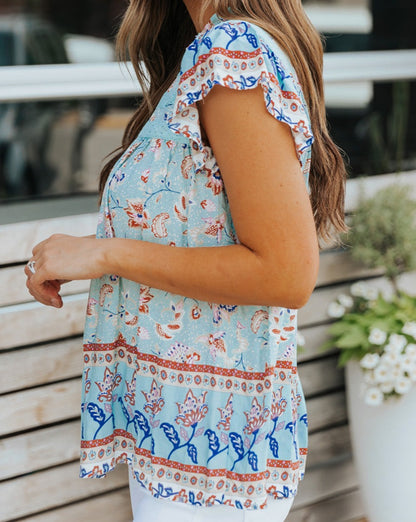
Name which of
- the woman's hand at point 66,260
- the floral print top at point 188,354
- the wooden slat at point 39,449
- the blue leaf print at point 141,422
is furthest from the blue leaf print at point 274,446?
the wooden slat at point 39,449

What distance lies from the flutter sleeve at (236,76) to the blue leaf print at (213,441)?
0.43 meters

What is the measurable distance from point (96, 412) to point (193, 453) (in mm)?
202

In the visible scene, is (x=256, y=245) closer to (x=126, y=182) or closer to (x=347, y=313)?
(x=126, y=182)

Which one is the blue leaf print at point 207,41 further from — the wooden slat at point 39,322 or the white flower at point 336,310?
the white flower at point 336,310

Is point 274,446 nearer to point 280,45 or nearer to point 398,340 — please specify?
point 280,45

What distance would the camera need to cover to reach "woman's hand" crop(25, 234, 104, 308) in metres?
1.09

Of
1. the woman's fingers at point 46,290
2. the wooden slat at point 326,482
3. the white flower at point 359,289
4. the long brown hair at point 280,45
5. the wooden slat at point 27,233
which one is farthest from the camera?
the wooden slat at point 326,482

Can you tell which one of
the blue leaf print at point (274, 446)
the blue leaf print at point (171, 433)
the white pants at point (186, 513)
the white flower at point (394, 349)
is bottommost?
the white pants at point (186, 513)

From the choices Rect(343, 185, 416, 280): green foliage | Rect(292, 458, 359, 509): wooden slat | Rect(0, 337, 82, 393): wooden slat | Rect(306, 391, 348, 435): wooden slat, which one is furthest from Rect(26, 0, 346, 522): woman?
Rect(292, 458, 359, 509): wooden slat

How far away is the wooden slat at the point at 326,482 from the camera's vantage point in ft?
8.75

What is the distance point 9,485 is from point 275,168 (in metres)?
1.53

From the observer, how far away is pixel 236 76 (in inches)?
37.7

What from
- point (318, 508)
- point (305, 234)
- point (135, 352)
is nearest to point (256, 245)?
point (305, 234)

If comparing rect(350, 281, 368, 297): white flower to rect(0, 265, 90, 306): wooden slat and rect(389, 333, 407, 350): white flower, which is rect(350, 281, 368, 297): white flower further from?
rect(0, 265, 90, 306): wooden slat
